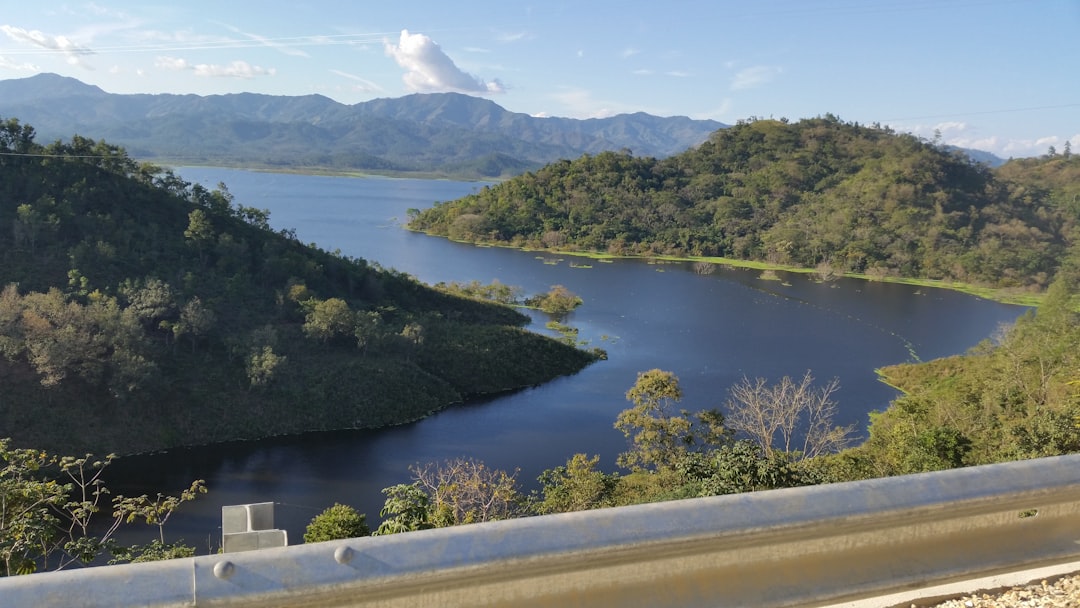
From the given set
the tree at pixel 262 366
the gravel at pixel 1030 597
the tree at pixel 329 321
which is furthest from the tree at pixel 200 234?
the gravel at pixel 1030 597

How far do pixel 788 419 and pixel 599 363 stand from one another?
10.6m

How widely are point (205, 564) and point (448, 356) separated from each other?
24.6 meters

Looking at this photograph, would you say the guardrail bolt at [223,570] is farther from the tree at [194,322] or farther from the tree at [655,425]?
the tree at [194,322]

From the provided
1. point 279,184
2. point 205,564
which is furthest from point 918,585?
point 279,184

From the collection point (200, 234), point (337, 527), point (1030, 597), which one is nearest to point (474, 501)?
point (337, 527)

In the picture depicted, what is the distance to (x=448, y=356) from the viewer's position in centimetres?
2628

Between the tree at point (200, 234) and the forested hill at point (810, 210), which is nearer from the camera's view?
the tree at point (200, 234)

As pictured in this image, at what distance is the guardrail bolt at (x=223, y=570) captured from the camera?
1.81 meters

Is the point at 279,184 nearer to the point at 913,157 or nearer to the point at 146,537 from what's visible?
the point at 913,157

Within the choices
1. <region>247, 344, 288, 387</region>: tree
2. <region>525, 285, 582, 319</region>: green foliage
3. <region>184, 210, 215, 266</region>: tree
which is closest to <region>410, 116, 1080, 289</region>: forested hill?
<region>525, 285, 582, 319</region>: green foliage

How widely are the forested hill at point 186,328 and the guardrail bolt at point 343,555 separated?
20033 mm

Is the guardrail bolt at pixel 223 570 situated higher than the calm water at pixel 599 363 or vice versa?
the guardrail bolt at pixel 223 570

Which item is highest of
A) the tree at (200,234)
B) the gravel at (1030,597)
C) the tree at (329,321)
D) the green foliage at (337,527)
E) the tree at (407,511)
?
the gravel at (1030,597)

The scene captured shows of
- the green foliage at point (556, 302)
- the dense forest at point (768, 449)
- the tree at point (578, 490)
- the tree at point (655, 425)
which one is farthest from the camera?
the green foliage at point (556, 302)
